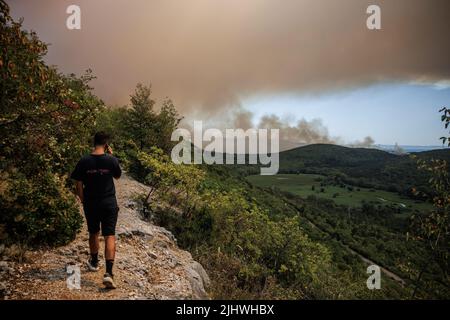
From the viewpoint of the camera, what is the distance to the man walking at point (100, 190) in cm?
545

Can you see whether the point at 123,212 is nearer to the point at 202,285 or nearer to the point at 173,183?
the point at 173,183

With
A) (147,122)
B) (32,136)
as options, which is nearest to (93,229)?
(32,136)

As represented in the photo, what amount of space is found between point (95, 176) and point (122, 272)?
252cm

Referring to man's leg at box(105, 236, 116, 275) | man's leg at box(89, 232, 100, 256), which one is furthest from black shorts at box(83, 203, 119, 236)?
man's leg at box(89, 232, 100, 256)

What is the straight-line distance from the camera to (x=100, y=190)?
5488 mm

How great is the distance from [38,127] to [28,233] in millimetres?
2807

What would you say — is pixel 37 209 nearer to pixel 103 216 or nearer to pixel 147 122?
pixel 103 216

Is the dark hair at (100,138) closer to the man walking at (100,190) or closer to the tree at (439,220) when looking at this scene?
the man walking at (100,190)

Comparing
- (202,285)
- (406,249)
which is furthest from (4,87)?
(406,249)

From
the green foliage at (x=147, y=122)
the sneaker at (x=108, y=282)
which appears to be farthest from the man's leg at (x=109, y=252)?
the green foliage at (x=147, y=122)

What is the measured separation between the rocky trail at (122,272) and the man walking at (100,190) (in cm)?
56

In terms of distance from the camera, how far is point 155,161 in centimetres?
1219

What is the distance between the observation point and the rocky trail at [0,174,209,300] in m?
5.41

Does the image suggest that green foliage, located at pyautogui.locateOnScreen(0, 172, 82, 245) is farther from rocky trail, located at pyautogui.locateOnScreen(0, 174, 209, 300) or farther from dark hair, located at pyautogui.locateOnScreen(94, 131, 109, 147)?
dark hair, located at pyautogui.locateOnScreen(94, 131, 109, 147)
